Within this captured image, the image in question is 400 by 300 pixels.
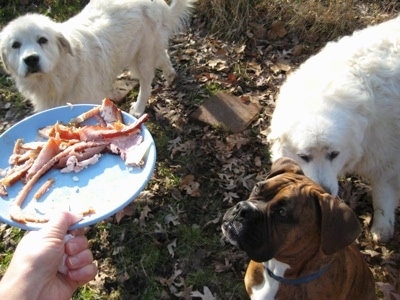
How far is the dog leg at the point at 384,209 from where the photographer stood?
13.2 feet

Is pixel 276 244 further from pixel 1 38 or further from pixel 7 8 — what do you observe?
pixel 7 8

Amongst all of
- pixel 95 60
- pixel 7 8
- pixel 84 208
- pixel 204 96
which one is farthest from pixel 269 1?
pixel 84 208

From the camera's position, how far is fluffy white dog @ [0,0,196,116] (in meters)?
4.13

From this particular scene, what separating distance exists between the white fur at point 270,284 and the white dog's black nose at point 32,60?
2785mm

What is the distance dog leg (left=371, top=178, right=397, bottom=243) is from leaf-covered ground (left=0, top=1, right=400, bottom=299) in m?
0.11

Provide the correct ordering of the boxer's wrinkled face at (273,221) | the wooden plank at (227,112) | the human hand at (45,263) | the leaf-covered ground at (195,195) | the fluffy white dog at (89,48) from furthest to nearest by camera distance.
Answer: the wooden plank at (227,112) → the fluffy white dog at (89,48) → the leaf-covered ground at (195,195) → the boxer's wrinkled face at (273,221) → the human hand at (45,263)

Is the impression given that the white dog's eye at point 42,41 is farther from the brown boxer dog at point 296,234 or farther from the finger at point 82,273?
the brown boxer dog at point 296,234

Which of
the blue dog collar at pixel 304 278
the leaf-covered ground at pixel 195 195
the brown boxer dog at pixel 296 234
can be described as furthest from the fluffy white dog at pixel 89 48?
the blue dog collar at pixel 304 278

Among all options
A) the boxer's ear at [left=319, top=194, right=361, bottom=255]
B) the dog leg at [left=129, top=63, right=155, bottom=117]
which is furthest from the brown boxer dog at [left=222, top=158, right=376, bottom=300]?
the dog leg at [left=129, top=63, right=155, bottom=117]

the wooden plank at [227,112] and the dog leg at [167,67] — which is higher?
the dog leg at [167,67]

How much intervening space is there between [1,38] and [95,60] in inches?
36.9

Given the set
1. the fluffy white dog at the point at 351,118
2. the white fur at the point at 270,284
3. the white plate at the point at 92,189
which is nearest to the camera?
the white plate at the point at 92,189

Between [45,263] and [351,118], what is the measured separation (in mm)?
2486

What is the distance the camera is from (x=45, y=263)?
2.28 m
